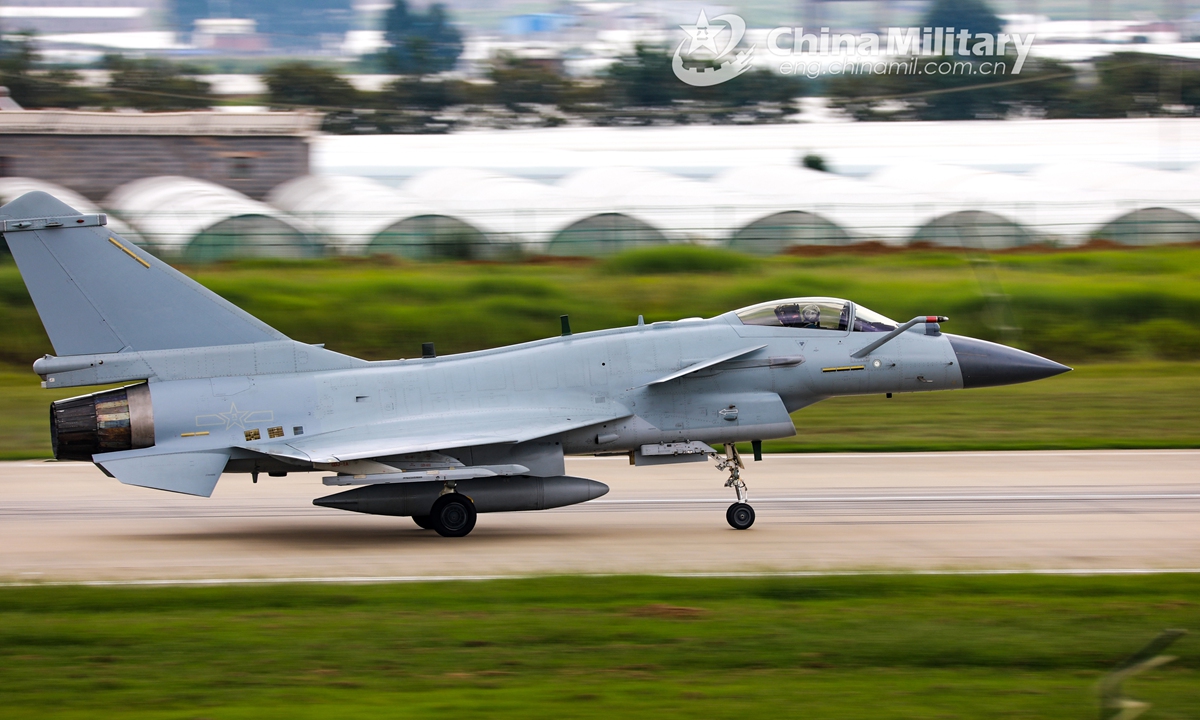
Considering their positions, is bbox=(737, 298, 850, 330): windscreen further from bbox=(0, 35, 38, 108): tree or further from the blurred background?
bbox=(0, 35, 38, 108): tree

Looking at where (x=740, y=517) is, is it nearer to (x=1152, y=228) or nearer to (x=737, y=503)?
(x=737, y=503)

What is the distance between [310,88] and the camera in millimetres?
54719

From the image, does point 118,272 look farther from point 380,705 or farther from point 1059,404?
point 1059,404

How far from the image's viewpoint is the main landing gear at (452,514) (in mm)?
13633

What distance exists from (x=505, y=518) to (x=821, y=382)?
182 inches

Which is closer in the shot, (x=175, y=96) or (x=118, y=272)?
(x=118, y=272)

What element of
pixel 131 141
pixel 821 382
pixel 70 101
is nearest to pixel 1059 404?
pixel 821 382

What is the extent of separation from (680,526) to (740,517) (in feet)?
2.75

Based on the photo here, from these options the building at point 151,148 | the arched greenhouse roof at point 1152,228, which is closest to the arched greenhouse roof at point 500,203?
the building at point 151,148

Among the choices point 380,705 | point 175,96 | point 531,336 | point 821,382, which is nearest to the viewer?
point 380,705

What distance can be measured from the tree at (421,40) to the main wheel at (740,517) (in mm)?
45993

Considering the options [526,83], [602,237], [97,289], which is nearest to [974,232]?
[602,237]

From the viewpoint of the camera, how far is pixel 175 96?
55219 mm

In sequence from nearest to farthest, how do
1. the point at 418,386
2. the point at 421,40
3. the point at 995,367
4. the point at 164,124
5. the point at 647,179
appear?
the point at 418,386 → the point at 995,367 → the point at 647,179 → the point at 164,124 → the point at 421,40
